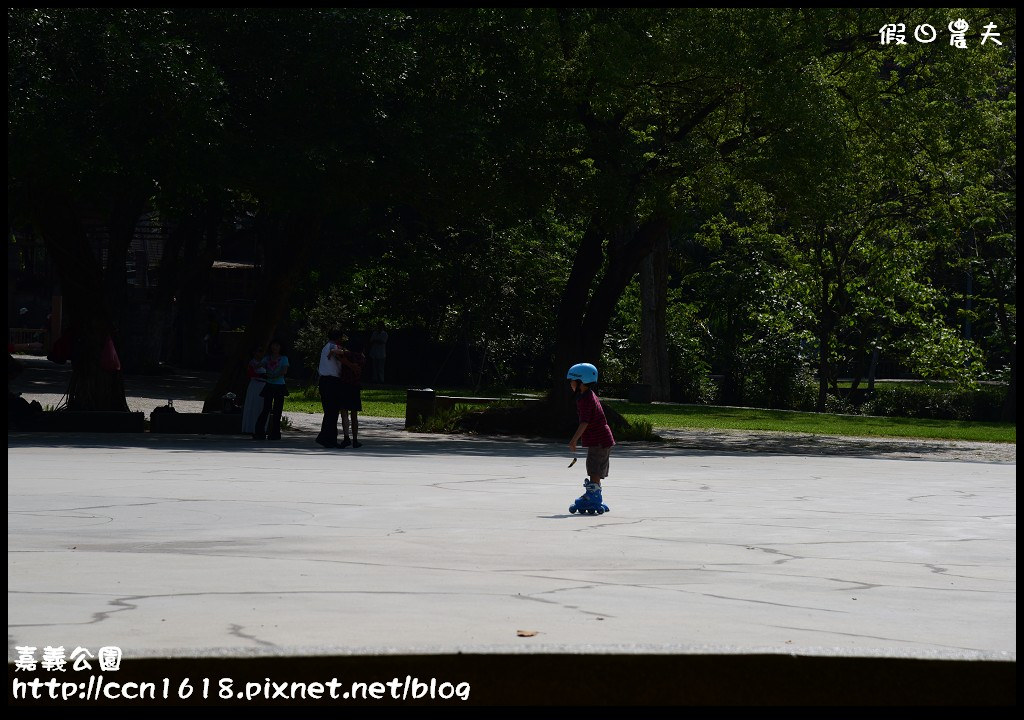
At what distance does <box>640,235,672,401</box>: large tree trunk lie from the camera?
135ft

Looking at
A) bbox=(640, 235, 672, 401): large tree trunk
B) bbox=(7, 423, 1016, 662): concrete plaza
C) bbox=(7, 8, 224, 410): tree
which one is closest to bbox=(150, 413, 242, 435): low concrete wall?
bbox=(7, 8, 224, 410): tree

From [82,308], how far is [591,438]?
13222 millimetres

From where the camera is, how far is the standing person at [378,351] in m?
45.8

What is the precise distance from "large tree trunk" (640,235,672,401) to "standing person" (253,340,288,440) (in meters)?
19.5

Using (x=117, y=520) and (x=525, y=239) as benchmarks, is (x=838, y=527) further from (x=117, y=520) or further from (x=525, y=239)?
(x=525, y=239)

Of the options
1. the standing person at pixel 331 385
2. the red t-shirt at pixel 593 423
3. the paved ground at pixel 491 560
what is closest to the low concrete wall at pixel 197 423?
the standing person at pixel 331 385

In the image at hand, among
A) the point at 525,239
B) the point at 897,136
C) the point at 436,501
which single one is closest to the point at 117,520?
the point at 436,501

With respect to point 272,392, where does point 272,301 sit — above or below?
above

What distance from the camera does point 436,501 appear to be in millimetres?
13320

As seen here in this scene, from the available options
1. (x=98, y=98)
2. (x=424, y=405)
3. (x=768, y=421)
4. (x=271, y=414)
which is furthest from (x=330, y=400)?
(x=768, y=421)

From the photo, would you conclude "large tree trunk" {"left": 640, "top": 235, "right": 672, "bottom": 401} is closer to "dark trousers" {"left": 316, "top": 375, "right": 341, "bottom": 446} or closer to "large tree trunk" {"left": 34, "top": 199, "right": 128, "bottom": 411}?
"large tree trunk" {"left": 34, "top": 199, "right": 128, "bottom": 411}

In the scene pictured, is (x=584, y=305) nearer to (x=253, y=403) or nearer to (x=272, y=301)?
(x=272, y=301)

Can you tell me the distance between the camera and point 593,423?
1293 centimetres

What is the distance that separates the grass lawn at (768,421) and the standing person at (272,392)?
8.46m
